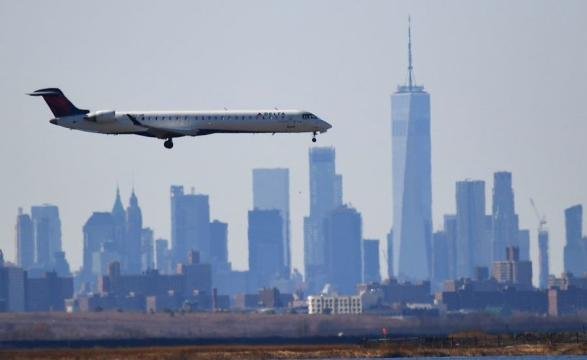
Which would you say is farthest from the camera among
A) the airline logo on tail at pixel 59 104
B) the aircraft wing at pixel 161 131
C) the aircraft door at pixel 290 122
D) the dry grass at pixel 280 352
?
the airline logo on tail at pixel 59 104

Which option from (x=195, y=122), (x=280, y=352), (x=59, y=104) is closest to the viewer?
(x=195, y=122)

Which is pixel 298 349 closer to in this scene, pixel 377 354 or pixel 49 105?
pixel 377 354

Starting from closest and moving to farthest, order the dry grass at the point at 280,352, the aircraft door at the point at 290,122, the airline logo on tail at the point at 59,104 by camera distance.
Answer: the dry grass at the point at 280,352 → the aircraft door at the point at 290,122 → the airline logo on tail at the point at 59,104

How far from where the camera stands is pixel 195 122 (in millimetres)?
157375

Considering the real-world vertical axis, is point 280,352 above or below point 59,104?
below

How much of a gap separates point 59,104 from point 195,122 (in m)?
12.1

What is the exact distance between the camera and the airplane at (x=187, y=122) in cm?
15725

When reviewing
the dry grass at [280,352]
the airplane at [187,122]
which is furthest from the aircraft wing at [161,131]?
the dry grass at [280,352]

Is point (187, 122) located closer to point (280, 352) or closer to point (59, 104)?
point (59, 104)

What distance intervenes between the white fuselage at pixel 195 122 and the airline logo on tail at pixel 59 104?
4.86ft

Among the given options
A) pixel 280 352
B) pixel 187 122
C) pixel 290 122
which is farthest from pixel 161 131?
pixel 280 352

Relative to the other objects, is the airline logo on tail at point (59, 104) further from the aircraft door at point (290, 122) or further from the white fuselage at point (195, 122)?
the aircraft door at point (290, 122)

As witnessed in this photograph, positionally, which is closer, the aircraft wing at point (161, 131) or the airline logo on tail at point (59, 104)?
the aircraft wing at point (161, 131)

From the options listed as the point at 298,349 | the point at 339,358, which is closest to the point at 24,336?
the point at 298,349
